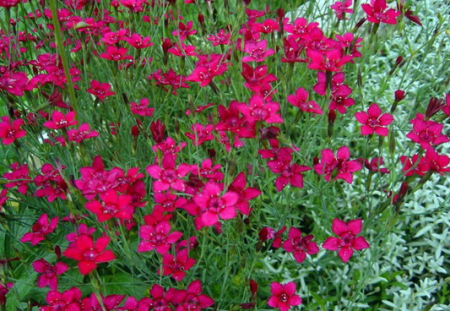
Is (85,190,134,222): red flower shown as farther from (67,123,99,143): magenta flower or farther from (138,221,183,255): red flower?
(67,123,99,143): magenta flower

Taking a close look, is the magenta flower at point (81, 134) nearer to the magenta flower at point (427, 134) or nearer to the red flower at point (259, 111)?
the red flower at point (259, 111)

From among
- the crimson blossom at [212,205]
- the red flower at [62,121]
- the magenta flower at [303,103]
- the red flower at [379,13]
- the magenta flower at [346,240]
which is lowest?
the magenta flower at [346,240]

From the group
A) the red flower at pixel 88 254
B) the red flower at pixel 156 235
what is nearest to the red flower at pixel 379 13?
the red flower at pixel 156 235

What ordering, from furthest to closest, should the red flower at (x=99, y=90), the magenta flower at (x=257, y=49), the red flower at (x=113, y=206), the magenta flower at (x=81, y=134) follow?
the red flower at (x=99, y=90), the magenta flower at (x=257, y=49), the magenta flower at (x=81, y=134), the red flower at (x=113, y=206)

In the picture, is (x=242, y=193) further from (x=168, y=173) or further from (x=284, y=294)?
(x=284, y=294)

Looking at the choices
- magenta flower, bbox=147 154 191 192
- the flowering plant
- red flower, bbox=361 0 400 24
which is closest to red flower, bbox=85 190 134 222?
the flowering plant

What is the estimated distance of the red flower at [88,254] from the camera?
1.13 m

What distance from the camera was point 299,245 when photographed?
5.71 ft

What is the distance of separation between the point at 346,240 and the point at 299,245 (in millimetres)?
199

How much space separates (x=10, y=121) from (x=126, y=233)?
761 mm

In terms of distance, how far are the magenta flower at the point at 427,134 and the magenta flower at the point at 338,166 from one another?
0.75 feet

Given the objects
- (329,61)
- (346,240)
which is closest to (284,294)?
(346,240)

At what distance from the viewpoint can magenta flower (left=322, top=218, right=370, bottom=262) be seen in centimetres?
158

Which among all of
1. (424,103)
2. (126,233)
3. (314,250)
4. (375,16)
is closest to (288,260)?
(314,250)
